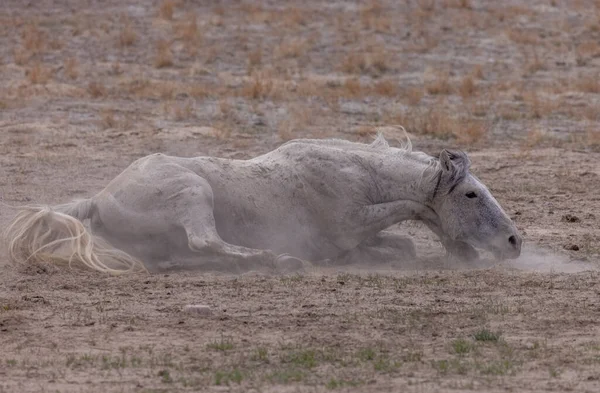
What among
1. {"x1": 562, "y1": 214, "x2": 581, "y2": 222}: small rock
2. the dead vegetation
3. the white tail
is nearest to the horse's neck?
the white tail

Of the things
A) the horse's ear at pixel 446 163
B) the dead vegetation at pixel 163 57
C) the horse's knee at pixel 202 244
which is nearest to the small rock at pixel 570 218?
the horse's ear at pixel 446 163

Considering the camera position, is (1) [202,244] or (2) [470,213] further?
(2) [470,213]

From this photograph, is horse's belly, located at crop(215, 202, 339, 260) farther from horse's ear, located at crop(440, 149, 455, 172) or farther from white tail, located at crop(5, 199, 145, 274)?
horse's ear, located at crop(440, 149, 455, 172)

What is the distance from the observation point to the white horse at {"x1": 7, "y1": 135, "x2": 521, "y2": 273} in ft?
28.3

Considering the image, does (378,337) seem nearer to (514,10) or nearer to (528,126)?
(528,126)

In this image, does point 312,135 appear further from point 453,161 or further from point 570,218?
point 453,161

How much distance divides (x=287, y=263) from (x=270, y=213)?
0.59 meters

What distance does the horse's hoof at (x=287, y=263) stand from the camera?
27.9 feet

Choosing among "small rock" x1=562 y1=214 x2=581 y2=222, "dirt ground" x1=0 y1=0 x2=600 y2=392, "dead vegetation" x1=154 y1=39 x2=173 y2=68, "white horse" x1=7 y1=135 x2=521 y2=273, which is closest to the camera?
"dirt ground" x1=0 y1=0 x2=600 y2=392

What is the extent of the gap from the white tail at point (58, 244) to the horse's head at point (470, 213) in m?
2.14

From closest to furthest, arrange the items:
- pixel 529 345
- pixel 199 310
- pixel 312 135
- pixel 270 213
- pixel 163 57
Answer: pixel 529 345
pixel 199 310
pixel 270 213
pixel 312 135
pixel 163 57

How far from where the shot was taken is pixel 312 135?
1527 centimetres

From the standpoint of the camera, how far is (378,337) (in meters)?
6.79

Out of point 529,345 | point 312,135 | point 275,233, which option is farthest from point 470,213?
point 312,135
